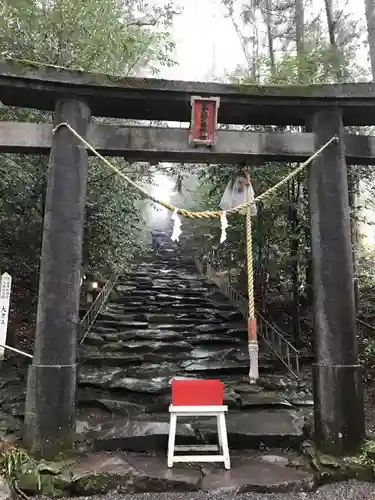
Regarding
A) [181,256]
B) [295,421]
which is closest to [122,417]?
[295,421]

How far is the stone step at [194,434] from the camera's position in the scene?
5.32 meters

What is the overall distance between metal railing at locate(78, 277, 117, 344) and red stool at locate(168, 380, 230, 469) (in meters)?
4.93

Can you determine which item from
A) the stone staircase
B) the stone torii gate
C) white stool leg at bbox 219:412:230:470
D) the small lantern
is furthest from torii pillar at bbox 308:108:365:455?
the small lantern

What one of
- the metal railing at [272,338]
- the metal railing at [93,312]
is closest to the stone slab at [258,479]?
the metal railing at [272,338]

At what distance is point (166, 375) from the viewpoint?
7.88m

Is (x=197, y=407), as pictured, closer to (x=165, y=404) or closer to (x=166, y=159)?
(x=165, y=404)

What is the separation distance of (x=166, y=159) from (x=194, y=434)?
11.9ft

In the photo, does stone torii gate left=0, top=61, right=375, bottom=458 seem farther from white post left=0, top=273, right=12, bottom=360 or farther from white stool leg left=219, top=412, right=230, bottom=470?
white stool leg left=219, top=412, right=230, bottom=470

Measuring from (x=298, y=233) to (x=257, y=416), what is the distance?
167 inches

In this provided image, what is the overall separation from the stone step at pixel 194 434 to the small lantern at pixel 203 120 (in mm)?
3805

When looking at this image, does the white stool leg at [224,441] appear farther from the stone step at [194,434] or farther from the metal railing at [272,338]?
the metal railing at [272,338]

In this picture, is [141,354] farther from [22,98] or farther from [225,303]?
[22,98]

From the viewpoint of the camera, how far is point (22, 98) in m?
5.53

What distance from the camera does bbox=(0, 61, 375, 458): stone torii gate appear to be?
4.85 meters
